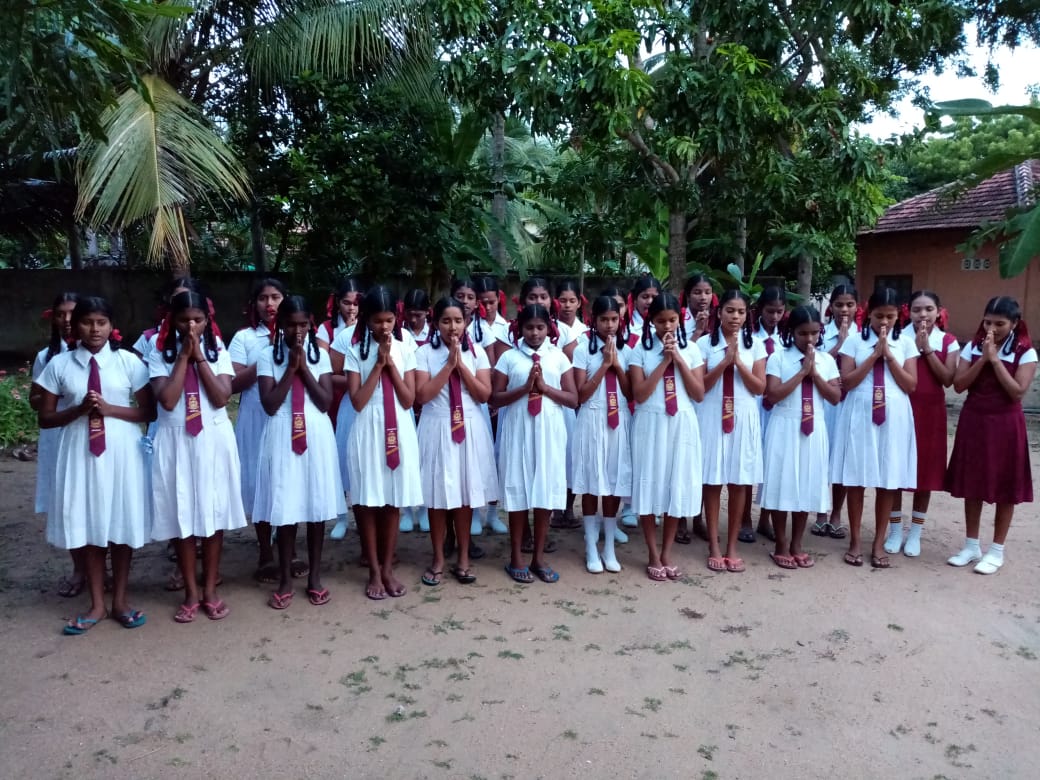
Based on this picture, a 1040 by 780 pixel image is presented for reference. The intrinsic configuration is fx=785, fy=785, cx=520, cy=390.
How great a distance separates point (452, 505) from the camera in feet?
14.1

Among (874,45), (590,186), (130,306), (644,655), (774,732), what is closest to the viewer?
(774,732)

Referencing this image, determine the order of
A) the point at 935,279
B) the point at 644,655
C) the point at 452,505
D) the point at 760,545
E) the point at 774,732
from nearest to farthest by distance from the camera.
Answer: the point at 774,732 < the point at 644,655 < the point at 452,505 < the point at 760,545 < the point at 935,279

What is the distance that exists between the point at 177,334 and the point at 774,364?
3315 millimetres

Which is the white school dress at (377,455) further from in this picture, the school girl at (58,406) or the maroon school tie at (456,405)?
the school girl at (58,406)

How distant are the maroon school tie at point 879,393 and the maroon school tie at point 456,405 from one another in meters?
2.50

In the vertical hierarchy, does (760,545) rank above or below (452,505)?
below

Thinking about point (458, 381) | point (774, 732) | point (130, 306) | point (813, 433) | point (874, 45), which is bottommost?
point (774, 732)

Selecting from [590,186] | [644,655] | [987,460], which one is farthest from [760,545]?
[590,186]

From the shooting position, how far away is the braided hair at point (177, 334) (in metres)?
3.65

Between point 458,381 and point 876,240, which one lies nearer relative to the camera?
point 458,381

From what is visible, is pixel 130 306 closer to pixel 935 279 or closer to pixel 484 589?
pixel 484 589

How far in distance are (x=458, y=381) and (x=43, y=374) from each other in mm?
1997

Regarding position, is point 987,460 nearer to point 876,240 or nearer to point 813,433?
point 813,433

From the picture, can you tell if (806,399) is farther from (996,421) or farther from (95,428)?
(95,428)
